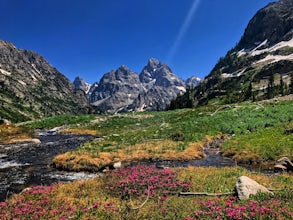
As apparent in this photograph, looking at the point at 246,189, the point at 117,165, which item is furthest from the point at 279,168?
the point at 117,165

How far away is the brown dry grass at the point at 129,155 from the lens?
87.4 ft

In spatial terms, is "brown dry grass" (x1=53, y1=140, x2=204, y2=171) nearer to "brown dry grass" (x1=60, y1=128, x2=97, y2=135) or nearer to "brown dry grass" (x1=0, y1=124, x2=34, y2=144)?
"brown dry grass" (x1=0, y1=124, x2=34, y2=144)

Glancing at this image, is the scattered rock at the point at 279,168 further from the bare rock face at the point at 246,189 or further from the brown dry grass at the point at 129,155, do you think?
the brown dry grass at the point at 129,155

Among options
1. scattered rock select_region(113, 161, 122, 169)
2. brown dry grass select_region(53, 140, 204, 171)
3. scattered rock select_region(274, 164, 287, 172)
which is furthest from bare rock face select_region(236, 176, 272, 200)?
scattered rock select_region(113, 161, 122, 169)

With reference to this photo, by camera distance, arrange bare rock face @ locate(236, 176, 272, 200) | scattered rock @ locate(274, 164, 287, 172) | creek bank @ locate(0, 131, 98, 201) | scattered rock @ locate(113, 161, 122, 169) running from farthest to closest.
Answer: scattered rock @ locate(113, 161, 122, 169) → scattered rock @ locate(274, 164, 287, 172) → creek bank @ locate(0, 131, 98, 201) → bare rock face @ locate(236, 176, 272, 200)

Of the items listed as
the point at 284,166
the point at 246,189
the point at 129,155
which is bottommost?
the point at 246,189

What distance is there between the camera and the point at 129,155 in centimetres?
2945

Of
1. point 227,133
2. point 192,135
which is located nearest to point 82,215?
point 192,135

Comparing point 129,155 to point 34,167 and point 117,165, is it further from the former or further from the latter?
point 34,167

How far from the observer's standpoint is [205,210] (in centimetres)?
1359

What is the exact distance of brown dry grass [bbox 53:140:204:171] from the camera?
26.6 metres

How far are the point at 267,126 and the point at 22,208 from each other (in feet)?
114

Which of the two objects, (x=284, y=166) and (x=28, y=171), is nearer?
(x=284, y=166)

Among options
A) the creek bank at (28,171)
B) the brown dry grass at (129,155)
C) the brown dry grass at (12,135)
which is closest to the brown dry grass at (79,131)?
the brown dry grass at (12,135)
